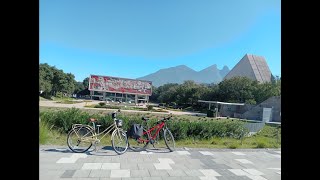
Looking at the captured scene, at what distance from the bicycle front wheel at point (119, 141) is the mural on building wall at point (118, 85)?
5378 centimetres

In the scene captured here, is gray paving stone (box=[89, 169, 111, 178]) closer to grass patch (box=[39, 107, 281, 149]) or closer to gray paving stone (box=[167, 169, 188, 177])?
gray paving stone (box=[167, 169, 188, 177])

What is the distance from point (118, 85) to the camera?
60000mm

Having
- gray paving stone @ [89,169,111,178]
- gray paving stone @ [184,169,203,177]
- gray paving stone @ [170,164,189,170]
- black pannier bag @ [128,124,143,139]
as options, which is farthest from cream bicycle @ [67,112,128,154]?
gray paving stone @ [184,169,203,177]

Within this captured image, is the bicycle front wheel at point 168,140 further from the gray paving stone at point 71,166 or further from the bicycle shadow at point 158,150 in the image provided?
the gray paving stone at point 71,166

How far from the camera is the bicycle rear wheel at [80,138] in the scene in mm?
5340

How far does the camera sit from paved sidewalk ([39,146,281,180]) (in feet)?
12.5

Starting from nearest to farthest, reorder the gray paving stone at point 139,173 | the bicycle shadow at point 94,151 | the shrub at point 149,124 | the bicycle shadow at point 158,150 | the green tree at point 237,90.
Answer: the gray paving stone at point 139,173 → the bicycle shadow at point 94,151 → the bicycle shadow at point 158,150 → the shrub at point 149,124 → the green tree at point 237,90

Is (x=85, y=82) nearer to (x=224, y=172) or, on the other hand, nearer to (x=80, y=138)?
(x=80, y=138)

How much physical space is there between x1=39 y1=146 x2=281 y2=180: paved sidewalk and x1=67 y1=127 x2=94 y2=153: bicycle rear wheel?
159mm

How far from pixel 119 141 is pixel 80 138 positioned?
2.44ft

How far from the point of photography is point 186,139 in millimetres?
8359

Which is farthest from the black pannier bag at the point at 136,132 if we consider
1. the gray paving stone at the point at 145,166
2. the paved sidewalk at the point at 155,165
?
the gray paving stone at the point at 145,166

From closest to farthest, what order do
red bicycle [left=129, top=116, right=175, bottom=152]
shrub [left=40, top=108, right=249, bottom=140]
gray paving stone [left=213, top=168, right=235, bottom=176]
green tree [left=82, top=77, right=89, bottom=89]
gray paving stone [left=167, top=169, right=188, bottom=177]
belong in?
gray paving stone [left=167, top=169, right=188, bottom=177] → gray paving stone [left=213, top=168, right=235, bottom=176] → red bicycle [left=129, top=116, right=175, bottom=152] → shrub [left=40, top=108, right=249, bottom=140] → green tree [left=82, top=77, right=89, bottom=89]
